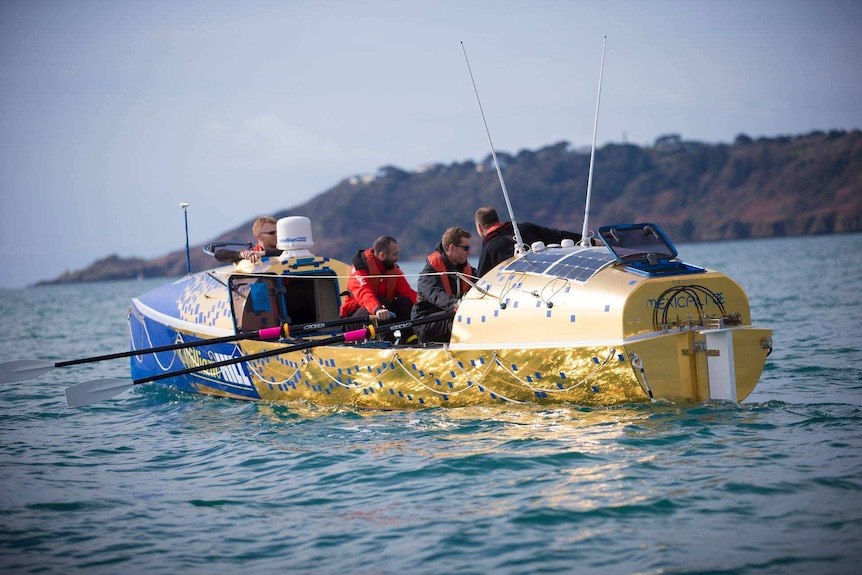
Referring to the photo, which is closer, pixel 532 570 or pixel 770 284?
pixel 532 570

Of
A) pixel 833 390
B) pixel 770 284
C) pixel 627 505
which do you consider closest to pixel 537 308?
pixel 627 505

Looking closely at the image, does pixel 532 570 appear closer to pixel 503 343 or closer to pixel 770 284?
pixel 503 343

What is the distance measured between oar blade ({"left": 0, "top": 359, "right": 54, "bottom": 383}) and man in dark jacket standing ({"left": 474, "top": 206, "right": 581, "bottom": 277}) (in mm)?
5380

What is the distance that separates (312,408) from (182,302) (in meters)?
3.34

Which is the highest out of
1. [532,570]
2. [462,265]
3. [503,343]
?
[462,265]

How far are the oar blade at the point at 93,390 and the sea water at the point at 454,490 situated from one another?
0.46 m

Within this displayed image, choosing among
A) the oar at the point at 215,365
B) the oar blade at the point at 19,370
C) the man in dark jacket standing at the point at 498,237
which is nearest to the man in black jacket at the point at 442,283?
the man in dark jacket standing at the point at 498,237

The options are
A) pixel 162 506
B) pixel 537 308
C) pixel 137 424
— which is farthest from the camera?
pixel 137 424

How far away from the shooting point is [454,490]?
275 inches

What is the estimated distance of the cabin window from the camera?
11906 millimetres

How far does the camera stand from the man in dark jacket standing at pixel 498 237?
394 inches

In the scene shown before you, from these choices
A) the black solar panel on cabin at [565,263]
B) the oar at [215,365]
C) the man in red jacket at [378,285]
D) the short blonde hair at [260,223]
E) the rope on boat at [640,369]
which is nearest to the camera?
the rope on boat at [640,369]

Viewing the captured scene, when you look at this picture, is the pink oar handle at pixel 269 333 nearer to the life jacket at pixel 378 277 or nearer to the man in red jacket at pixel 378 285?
the man in red jacket at pixel 378 285

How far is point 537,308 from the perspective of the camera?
8.59 m
